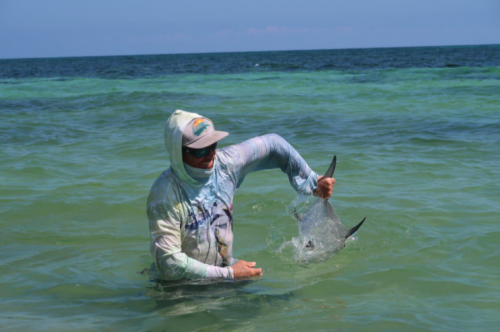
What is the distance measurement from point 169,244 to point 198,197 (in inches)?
13.5

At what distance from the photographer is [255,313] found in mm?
3631

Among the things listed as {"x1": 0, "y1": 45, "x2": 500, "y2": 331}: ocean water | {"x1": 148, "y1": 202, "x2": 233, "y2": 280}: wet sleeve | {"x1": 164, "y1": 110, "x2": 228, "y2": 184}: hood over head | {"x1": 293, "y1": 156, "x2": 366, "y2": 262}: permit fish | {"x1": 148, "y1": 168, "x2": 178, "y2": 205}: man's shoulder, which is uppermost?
{"x1": 164, "y1": 110, "x2": 228, "y2": 184}: hood over head

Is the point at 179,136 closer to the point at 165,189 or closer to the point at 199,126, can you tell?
the point at 199,126

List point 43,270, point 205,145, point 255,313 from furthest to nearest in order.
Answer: point 43,270
point 255,313
point 205,145

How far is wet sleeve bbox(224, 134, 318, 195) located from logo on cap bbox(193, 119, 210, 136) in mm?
424

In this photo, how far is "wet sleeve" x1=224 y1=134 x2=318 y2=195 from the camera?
3.65 meters

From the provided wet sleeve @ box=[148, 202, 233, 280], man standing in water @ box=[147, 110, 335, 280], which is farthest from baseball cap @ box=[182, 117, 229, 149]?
wet sleeve @ box=[148, 202, 233, 280]

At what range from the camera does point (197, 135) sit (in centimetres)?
317

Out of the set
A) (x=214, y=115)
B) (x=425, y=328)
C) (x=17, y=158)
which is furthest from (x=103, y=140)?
(x=425, y=328)

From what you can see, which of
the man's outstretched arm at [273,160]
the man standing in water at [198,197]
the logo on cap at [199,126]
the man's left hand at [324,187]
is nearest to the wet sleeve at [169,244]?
the man standing in water at [198,197]

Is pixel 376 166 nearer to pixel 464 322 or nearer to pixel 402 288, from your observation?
pixel 402 288

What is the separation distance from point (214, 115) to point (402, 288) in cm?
1179

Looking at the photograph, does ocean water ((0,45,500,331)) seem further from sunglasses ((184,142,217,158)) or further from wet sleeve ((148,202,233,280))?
sunglasses ((184,142,217,158))

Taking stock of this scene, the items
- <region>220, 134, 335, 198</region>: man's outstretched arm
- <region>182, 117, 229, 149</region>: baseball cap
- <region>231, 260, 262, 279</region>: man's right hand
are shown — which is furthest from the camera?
<region>220, 134, 335, 198</region>: man's outstretched arm
